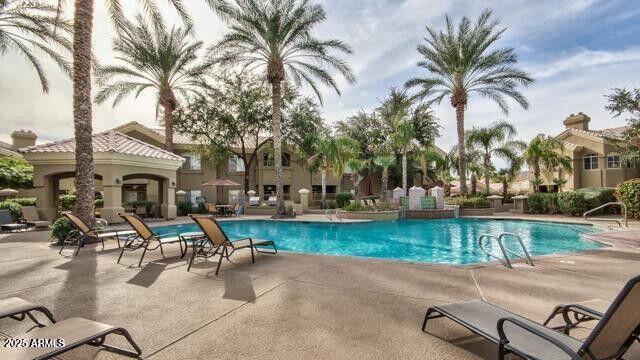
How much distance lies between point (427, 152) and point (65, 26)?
1144 inches

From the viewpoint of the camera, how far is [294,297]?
15.9 feet

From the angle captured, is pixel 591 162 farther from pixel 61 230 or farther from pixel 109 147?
pixel 61 230

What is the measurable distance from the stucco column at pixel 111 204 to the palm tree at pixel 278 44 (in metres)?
9.60

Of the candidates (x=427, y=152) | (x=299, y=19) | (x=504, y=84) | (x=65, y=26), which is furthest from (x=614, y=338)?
(x=427, y=152)

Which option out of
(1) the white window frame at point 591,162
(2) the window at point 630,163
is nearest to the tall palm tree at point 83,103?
(2) the window at point 630,163

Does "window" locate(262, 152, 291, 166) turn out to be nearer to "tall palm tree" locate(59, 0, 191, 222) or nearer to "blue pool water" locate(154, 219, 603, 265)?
"blue pool water" locate(154, 219, 603, 265)

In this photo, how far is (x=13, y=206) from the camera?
1664 cm

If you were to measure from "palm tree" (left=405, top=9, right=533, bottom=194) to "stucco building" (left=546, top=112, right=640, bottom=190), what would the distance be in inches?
494

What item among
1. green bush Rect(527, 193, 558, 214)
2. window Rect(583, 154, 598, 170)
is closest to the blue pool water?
green bush Rect(527, 193, 558, 214)

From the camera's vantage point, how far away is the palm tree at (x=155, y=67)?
75.5 ft

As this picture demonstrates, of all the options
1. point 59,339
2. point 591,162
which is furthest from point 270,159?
point 591,162

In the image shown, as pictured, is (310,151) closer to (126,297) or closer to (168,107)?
(168,107)

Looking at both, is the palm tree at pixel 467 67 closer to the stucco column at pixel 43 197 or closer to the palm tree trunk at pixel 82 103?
the palm tree trunk at pixel 82 103

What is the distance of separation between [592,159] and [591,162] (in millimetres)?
305
